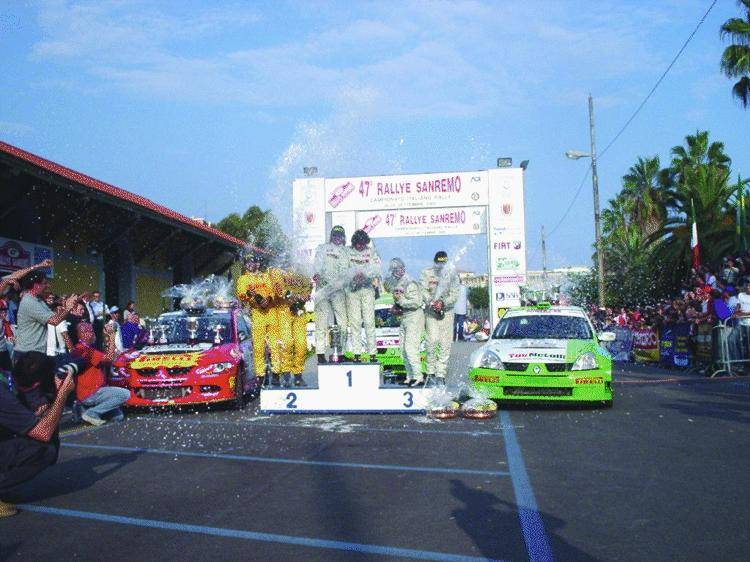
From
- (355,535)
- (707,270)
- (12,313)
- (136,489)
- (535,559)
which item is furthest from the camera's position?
(707,270)

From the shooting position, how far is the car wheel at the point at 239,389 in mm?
13146

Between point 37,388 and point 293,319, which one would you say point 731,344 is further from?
point 37,388

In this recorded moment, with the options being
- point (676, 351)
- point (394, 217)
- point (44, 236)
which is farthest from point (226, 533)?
point (394, 217)

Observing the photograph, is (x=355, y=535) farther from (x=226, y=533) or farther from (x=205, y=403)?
(x=205, y=403)

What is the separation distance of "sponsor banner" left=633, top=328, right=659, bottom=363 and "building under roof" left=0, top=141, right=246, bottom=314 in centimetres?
1380

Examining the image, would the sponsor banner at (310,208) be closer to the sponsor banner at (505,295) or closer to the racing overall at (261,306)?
the sponsor banner at (505,295)

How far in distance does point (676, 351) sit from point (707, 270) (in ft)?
10.8

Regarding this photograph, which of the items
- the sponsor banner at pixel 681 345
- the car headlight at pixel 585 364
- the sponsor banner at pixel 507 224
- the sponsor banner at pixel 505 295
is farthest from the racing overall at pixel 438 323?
the sponsor banner at pixel 505 295

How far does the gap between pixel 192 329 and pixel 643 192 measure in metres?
53.9

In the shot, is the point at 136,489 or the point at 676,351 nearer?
the point at 136,489

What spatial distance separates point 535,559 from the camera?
4.98 meters

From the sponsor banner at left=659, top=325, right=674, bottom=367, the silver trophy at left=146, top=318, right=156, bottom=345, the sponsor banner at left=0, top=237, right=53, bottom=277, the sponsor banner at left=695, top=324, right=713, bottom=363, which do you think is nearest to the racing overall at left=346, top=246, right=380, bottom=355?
the silver trophy at left=146, top=318, right=156, bottom=345

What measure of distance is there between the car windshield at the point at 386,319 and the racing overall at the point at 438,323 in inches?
175

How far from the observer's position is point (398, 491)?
688 cm
